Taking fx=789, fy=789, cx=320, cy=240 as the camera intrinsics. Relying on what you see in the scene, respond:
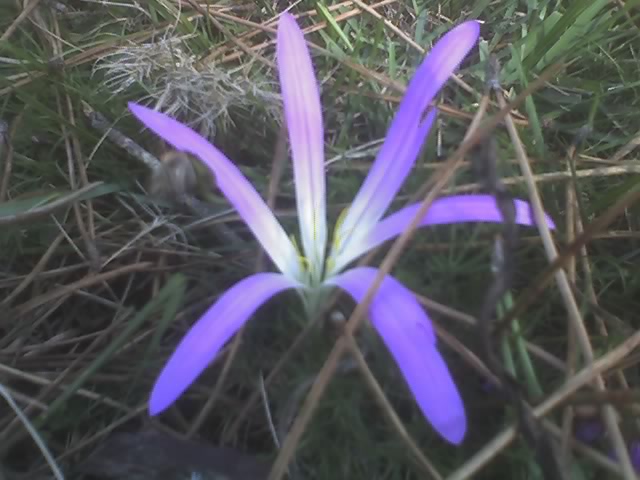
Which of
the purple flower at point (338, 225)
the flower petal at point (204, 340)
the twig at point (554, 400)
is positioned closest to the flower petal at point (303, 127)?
the purple flower at point (338, 225)

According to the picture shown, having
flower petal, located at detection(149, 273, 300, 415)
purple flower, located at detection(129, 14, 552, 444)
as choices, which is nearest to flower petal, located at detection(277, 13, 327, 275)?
purple flower, located at detection(129, 14, 552, 444)

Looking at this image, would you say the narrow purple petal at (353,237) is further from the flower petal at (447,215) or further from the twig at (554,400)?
the twig at (554,400)

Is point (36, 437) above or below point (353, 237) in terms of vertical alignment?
below

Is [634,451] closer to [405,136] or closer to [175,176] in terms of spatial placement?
[405,136]

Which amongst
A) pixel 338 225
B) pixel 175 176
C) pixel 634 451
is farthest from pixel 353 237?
pixel 634 451

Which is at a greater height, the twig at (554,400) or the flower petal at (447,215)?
the flower petal at (447,215)

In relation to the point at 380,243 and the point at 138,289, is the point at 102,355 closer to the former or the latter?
the point at 138,289
